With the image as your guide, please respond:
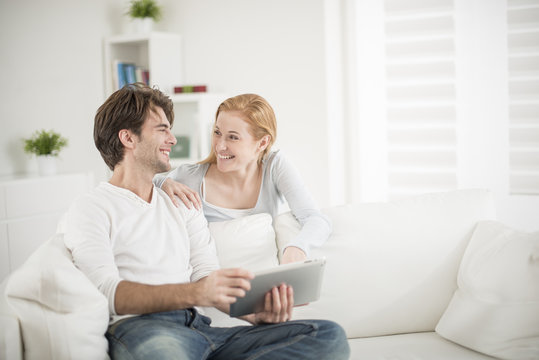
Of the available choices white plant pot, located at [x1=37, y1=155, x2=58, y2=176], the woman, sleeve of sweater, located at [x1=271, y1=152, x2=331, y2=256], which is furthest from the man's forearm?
white plant pot, located at [x1=37, y1=155, x2=58, y2=176]

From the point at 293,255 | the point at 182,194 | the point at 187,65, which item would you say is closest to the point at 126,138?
the point at 182,194

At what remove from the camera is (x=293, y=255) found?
182 cm

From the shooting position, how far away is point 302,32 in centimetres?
352

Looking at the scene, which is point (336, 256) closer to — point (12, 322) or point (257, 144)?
point (257, 144)

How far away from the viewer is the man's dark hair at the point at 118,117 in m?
1.72

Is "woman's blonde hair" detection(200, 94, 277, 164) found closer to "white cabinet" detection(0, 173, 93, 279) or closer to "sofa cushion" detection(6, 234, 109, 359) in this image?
"sofa cushion" detection(6, 234, 109, 359)

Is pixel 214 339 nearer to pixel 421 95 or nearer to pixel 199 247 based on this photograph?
pixel 199 247

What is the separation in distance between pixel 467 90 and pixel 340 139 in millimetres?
819

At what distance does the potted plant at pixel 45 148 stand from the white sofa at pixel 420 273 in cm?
181

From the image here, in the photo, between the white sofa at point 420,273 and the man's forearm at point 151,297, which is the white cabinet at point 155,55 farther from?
the man's forearm at point 151,297

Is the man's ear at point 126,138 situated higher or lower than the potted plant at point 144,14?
lower

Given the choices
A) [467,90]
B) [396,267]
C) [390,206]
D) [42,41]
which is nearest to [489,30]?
[467,90]

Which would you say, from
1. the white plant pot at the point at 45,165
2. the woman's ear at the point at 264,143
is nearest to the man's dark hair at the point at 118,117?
the woman's ear at the point at 264,143

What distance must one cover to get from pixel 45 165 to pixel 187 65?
1.21 m
